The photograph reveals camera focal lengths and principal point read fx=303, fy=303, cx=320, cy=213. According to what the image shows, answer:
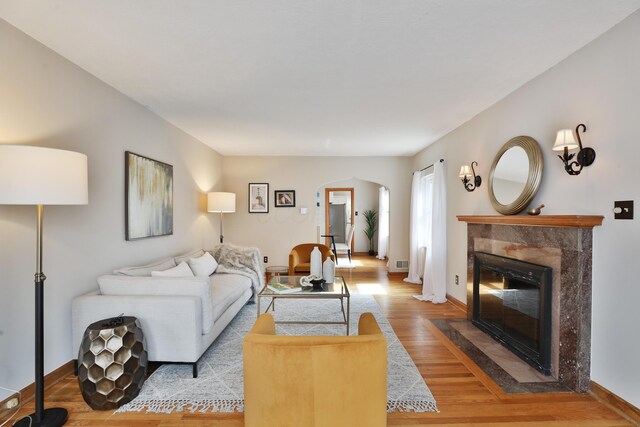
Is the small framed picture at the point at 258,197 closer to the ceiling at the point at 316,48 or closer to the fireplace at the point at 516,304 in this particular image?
the ceiling at the point at 316,48

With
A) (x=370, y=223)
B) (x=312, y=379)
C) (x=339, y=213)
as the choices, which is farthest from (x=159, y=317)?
(x=339, y=213)

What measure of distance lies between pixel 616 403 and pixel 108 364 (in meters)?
3.34

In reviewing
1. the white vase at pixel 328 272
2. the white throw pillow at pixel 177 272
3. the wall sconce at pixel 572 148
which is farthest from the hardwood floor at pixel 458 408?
the wall sconce at pixel 572 148

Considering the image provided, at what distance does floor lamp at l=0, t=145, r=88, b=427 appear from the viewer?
1.63 metres

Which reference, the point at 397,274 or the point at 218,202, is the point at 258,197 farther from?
the point at 397,274

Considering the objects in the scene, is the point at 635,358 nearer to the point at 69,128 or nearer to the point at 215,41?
the point at 215,41

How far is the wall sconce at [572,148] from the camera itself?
2.18m

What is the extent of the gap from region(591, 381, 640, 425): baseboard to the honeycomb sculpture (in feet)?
10.5

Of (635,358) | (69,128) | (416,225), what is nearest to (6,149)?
(69,128)

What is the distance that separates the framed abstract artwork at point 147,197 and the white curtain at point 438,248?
3769 mm

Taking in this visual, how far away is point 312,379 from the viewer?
1.30m

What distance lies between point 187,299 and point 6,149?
54.8 inches

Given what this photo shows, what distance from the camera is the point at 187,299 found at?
7.63ft

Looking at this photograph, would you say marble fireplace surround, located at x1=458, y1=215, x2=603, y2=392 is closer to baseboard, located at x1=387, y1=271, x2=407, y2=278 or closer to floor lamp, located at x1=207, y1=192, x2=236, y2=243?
baseboard, located at x1=387, y1=271, x2=407, y2=278
